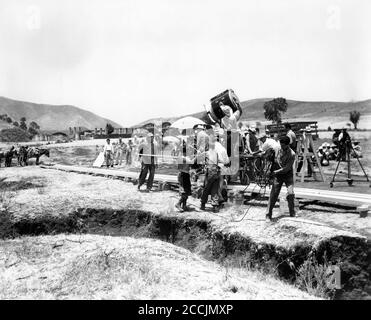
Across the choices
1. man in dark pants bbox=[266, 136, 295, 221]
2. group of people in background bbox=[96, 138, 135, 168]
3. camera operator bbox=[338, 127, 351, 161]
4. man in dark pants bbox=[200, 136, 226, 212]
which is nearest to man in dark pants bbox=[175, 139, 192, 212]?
man in dark pants bbox=[200, 136, 226, 212]

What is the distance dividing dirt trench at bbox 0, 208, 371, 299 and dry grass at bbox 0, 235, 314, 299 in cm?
58

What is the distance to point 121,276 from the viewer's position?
16.5ft

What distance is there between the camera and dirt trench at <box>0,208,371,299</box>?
5906 mm

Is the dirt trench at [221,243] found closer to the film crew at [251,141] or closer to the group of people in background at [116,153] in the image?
the film crew at [251,141]

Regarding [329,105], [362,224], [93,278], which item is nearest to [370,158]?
[362,224]

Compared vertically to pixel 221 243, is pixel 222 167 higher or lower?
higher

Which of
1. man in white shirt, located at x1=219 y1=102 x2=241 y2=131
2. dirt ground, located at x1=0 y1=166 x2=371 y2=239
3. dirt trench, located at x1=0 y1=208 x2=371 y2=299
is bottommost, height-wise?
dirt trench, located at x1=0 y1=208 x2=371 y2=299

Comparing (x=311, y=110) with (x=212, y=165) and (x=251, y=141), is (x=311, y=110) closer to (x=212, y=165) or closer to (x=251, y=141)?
(x=251, y=141)

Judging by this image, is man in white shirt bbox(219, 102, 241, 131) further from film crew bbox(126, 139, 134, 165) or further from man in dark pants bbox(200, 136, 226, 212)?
film crew bbox(126, 139, 134, 165)

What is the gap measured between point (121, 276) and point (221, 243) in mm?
2776

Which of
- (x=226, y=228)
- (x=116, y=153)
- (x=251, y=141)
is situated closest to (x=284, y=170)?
(x=226, y=228)

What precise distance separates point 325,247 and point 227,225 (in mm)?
2045

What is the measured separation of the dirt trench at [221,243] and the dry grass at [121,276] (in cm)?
58

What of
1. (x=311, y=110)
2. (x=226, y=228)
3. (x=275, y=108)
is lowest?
(x=226, y=228)
